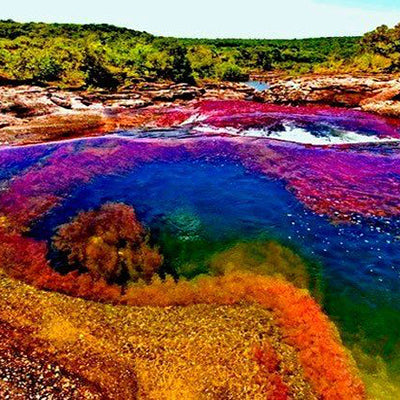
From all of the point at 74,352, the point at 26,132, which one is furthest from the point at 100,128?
the point at 74,352

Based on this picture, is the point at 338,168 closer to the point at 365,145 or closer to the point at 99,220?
the point at 365,145

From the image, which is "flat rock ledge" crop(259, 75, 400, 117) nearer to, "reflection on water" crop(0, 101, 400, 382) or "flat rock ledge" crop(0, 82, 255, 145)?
"flat rock ledge" crop(0, 82, 255, 145)

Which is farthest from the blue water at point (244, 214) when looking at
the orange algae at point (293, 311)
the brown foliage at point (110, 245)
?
the orange algae at point (293, 311)

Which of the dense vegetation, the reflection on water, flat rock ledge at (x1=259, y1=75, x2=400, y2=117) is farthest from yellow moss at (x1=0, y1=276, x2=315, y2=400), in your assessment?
the dense vegetation

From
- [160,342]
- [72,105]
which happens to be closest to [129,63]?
[72,105]

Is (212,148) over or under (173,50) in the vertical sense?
under

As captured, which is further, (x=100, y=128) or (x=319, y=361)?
(x=100, y=128)

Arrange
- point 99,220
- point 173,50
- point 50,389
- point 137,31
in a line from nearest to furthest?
1. point 50,389
2. point 99,220
3. point 173,50
4. point 137,31

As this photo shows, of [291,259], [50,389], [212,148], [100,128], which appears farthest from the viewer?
[100,128]

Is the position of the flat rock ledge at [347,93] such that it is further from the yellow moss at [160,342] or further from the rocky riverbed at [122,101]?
the yellow moss at [160,342]

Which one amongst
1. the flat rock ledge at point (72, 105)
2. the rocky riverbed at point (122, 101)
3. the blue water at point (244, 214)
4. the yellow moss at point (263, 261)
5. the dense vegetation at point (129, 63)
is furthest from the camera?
the dense vegetation at point (129, 63)

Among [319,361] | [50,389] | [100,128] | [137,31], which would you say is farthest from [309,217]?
[137,31]
